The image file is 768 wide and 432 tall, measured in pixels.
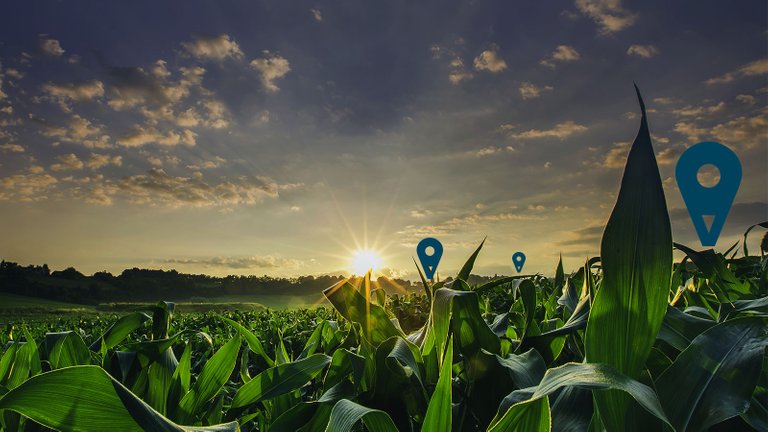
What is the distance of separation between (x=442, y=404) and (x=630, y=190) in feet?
1.14

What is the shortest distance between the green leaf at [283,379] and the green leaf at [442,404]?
0.35 metres

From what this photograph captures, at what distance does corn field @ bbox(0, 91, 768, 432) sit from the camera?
52 cm

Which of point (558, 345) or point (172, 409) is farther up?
point (558, 345)

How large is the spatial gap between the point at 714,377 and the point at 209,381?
926 millimetres

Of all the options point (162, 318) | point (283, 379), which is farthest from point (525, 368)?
point (162, 318)

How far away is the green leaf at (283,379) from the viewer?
93cm

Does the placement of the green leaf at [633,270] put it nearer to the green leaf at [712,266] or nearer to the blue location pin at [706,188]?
the green leaf at [712,266]

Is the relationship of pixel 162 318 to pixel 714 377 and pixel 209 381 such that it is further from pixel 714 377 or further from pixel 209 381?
pixel 714 377

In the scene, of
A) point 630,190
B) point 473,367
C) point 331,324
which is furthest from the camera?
point 331,324

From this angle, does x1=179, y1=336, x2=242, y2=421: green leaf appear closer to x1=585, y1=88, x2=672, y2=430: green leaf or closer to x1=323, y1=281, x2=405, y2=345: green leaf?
x1=323, y1=281, x2=405, y2=345: green leaf

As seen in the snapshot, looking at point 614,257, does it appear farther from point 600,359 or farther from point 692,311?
point 692,311

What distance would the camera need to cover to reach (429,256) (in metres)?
11.9

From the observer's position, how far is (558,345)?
98 centimetres

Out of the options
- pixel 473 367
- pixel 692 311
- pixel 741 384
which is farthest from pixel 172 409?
pixel 692 311
